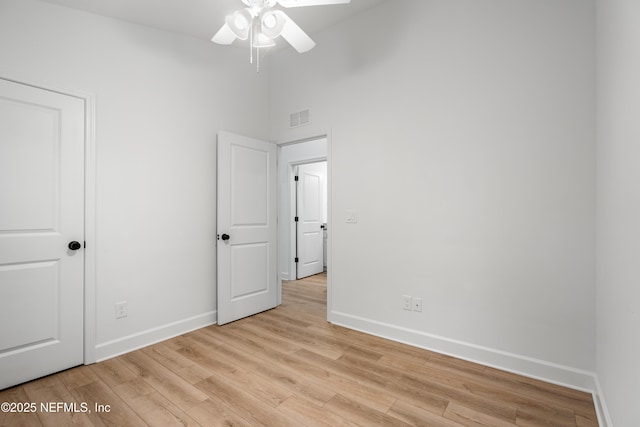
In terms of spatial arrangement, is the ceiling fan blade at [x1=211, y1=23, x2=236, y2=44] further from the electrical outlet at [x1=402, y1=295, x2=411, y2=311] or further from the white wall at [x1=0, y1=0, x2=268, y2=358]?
the electrical outlet at [x1=402, y1=295, x2=411, y2=311]

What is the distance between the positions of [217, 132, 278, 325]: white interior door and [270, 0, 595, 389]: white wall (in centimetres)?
87

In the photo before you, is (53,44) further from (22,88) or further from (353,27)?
(353,27)

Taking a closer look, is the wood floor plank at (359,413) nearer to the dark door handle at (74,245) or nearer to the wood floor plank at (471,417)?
the wood floor plank at (471,417)

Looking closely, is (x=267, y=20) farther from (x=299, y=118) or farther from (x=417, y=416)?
(x=417, y=416)

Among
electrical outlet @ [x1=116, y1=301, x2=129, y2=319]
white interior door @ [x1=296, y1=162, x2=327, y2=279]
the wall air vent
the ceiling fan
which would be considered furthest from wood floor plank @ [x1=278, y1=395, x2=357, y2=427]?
white interior door @ [x1=296, y1=162, x2=327, y2=279]

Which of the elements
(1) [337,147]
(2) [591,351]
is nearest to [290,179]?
(1) [337,147]

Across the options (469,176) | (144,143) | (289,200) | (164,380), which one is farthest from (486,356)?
(289,200)

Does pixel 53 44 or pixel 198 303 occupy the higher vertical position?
pixel 53 44

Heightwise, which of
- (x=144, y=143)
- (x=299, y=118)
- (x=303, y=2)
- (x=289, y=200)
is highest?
(x=303, y=2)

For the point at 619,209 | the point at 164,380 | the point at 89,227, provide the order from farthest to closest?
the point at 89,227
the point at 164,380
the point at 619,209

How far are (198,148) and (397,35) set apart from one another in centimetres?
226

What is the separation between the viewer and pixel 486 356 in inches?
91.3

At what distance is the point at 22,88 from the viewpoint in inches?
84.4

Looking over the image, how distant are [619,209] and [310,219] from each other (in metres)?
4.65
